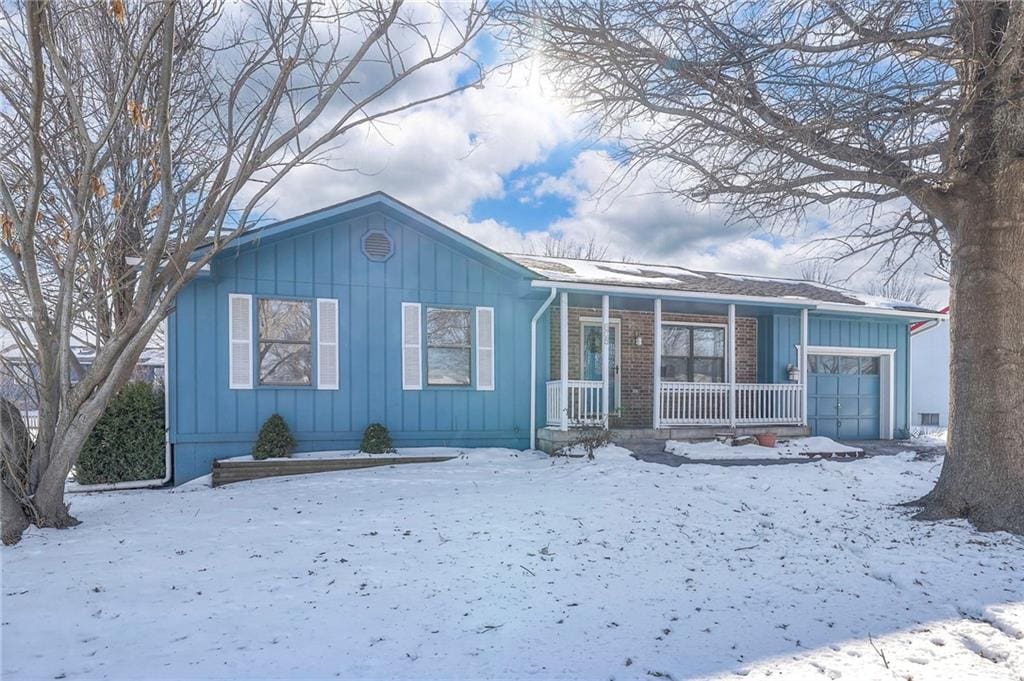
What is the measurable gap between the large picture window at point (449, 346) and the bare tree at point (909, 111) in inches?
179

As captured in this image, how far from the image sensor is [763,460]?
9.05m

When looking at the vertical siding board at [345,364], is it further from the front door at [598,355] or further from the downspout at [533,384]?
the front door at [598,355]

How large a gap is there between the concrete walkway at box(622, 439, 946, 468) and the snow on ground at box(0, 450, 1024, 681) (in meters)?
2.16

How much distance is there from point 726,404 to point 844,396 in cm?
322

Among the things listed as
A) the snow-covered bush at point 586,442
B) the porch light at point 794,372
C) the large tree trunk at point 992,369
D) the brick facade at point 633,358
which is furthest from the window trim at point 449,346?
the porch light at point 794,372

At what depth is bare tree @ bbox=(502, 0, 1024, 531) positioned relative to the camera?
5043 millimetres

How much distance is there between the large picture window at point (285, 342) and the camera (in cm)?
854

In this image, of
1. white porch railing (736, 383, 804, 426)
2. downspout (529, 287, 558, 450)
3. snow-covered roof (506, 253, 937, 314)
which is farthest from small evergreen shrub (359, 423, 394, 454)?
white porch railing (736, 383, 804, 426)

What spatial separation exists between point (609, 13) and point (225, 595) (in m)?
5.80

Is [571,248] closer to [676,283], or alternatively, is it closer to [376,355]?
[676,283]

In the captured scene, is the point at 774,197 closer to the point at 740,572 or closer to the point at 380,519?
the point at 740,572

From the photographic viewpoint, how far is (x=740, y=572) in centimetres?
417

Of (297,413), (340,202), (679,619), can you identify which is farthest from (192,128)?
(679,619)

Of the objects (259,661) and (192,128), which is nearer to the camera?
(259,661)
